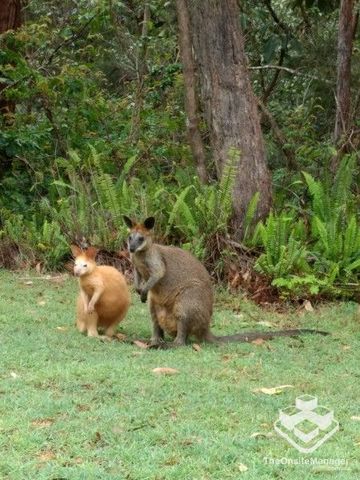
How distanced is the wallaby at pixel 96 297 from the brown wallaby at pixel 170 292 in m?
0.25

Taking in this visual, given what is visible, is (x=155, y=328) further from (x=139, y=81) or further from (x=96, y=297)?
(x=139, y=81)

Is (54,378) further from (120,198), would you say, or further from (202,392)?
(120,198)

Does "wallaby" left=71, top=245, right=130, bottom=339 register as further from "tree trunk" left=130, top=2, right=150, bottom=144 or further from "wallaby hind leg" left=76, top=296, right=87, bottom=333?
"tree trunk" left=130, top=2, right=150, bottom=144

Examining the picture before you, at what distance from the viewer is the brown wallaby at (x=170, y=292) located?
805 centimetres

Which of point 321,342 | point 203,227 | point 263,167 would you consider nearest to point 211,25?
point 263,167

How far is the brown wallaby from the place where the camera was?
805cm

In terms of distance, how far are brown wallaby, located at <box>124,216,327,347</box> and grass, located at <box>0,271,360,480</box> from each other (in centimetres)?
28

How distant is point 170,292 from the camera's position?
8148mm

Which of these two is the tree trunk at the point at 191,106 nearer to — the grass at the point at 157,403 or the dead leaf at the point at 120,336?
the grass at the point at 157,403

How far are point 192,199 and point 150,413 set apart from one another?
671 centimetres

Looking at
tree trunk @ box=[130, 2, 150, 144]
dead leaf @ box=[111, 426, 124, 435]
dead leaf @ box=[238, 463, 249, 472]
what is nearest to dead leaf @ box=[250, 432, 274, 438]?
dead leaf @ box=[238, 463, 249, 472]

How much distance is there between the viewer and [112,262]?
38.8 ft

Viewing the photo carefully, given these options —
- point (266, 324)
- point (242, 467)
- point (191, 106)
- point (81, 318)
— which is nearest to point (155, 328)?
point (81, 318)

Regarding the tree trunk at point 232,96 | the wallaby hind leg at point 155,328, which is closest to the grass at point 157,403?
the wallaby hind leg at point 155,328
